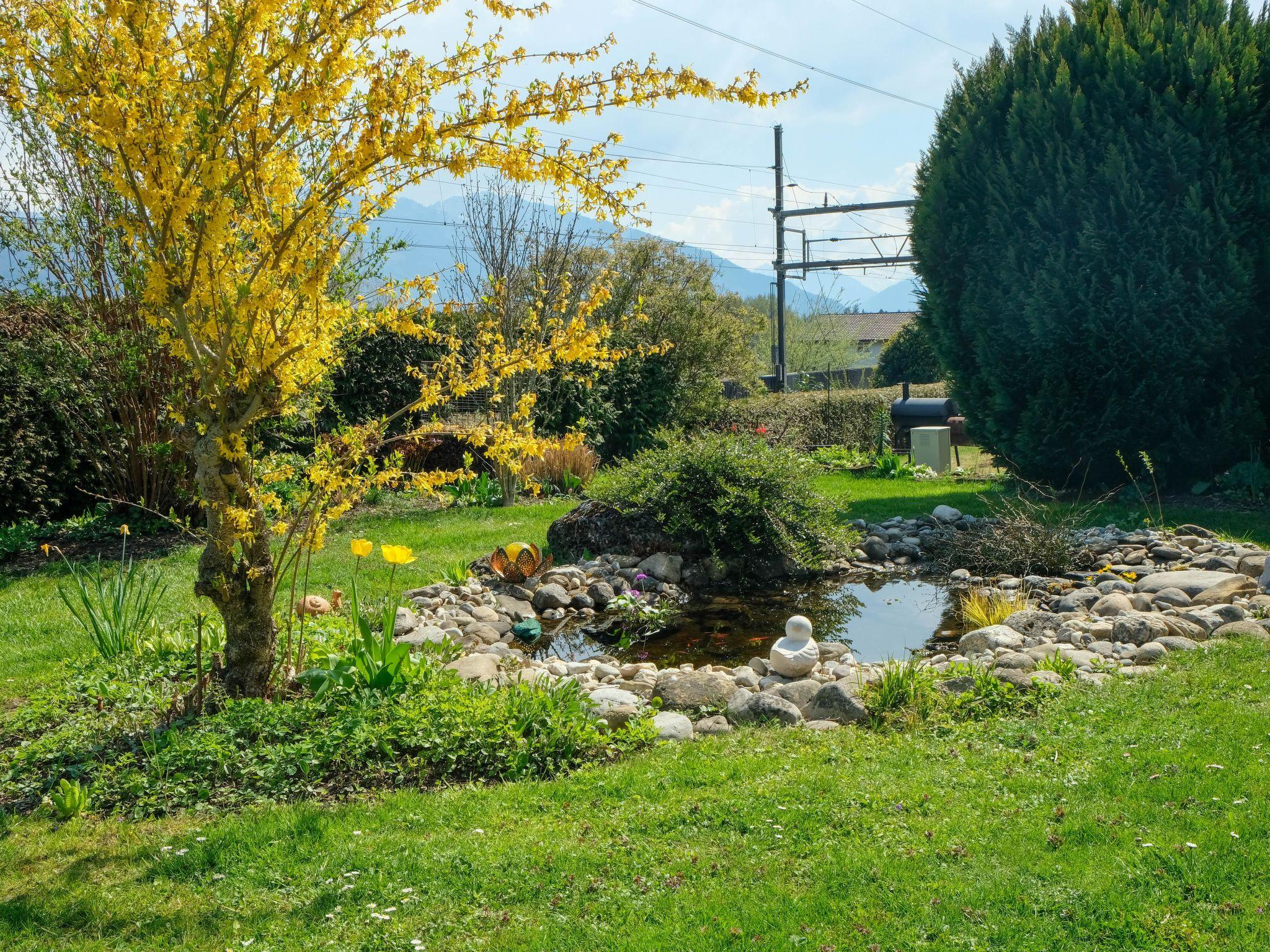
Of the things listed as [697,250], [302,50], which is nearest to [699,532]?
[302,50]

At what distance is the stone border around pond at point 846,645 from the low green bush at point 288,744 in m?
0.40

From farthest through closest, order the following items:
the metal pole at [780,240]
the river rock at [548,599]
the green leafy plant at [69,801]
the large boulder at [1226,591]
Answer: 1. the metal pole at [780,240]
2. the river rock at [548,599]
3. the large boulder at [1226,591]
4. the green leafy plant at [69,801]

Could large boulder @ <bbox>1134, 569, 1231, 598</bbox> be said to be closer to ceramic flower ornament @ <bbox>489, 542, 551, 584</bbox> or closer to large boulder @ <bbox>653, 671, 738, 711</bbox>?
large boulder @ <bbox>653, 671, 738, 711</bbox>

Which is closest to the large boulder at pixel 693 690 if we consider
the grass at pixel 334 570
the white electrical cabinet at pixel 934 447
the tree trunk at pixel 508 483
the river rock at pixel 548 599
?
the river rock at pixel 548 599

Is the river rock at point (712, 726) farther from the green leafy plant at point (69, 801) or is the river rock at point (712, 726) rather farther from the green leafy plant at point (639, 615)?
the green leafy plant at point (69, 801)

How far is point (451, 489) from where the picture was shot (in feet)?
36.3

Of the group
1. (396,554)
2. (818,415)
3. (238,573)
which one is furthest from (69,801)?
(818,415)

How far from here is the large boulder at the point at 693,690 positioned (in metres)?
4.77

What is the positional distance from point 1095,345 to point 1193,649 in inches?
202

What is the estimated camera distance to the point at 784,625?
685cm

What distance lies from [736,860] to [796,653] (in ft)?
8.27

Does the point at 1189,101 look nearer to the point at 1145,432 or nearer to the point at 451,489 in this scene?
the point at 1145,432

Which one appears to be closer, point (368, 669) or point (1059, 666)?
point (368, 669)

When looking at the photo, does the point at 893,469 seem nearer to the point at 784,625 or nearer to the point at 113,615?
the point at 784,625
